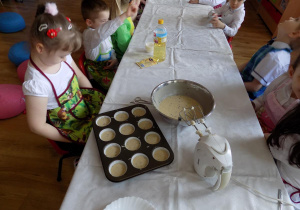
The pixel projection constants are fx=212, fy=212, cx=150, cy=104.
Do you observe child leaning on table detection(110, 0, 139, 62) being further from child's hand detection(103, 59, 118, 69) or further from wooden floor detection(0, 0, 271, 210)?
wooden floor detection(0, 0, 271, 210)

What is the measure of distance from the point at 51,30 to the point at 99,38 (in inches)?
22.2

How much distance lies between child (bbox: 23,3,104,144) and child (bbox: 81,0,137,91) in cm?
33

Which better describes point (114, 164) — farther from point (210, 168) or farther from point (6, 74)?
point (6, 74)

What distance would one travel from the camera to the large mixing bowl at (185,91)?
957mm

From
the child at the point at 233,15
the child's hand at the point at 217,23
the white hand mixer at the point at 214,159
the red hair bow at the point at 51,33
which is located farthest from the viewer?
the child at the point at 233,15

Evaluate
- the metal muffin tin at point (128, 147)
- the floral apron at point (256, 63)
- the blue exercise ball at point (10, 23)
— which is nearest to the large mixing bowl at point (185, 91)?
the metal muffin tin at point (128, 147)

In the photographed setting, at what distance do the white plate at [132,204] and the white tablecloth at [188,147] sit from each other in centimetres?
4

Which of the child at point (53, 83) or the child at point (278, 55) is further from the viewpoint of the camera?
the child at point (278, 55)

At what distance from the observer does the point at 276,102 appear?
3.54ft

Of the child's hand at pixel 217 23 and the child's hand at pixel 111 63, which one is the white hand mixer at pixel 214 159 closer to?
the child's hand at pixel 111 63

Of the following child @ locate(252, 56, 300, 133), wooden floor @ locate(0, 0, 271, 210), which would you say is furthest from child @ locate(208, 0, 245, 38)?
wooden floor @ locate(0, 0, 271, 210)

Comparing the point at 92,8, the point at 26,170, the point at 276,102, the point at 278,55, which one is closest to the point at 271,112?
the point at 276,102

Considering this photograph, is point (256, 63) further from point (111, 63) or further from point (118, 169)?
point (118, 169)

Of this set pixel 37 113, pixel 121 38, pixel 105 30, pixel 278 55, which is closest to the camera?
pixel 37 113
